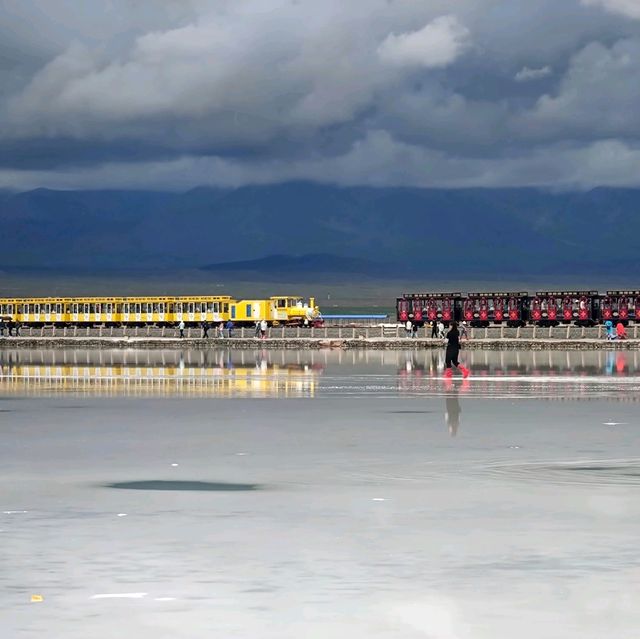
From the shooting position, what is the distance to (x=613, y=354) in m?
61.3

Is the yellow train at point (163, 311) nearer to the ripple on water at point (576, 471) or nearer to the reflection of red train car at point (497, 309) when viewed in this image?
the reflection of red train car at point (497, 309)

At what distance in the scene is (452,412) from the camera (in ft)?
84.1

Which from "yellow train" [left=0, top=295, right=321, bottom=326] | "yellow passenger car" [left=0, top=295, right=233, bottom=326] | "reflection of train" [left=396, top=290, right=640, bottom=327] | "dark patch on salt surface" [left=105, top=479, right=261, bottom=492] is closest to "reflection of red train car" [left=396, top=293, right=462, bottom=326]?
"reflection of train" [left=396, top=290, right=640, bottom=327]

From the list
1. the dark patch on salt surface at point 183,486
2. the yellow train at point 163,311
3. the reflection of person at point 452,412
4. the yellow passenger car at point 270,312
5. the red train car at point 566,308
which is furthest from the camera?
the yellow train at point 163,311

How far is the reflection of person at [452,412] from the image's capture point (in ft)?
72.6

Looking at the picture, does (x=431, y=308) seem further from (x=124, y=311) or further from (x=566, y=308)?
(x=124, y=311)

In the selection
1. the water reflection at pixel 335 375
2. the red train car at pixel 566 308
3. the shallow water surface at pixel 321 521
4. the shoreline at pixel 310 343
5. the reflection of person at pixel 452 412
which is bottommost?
the shallow water surface at pixel 321 521

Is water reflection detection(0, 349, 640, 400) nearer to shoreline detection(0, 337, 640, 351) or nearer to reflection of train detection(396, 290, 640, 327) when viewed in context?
shoreline detection(0, 337, 640, 351)

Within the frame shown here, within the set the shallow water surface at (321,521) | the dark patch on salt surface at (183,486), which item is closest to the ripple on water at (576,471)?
the shallow water surface at (321,521)

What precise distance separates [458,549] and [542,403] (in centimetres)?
1690

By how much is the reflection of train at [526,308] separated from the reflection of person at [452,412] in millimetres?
68506

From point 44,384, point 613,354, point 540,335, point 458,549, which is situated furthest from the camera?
point 540,335

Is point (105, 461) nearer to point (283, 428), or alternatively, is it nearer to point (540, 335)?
point (283, 428)

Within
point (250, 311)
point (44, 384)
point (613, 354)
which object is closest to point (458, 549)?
point (44, 384)
